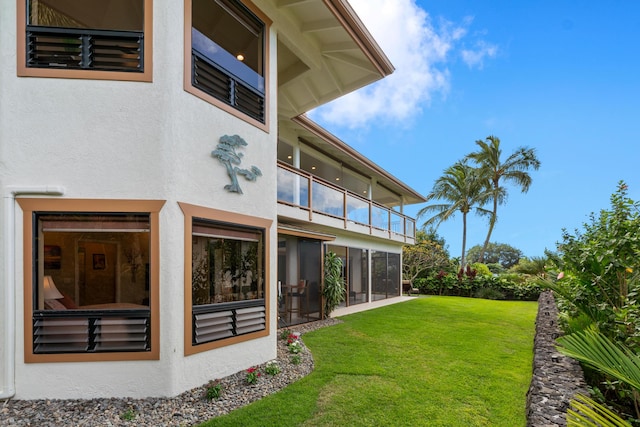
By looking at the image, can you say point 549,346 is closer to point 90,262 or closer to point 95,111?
point 90,262

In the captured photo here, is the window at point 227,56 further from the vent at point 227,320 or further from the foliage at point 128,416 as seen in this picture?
the foliage at point 128,416

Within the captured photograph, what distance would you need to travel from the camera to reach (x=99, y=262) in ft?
16.3

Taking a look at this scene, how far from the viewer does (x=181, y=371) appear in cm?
495

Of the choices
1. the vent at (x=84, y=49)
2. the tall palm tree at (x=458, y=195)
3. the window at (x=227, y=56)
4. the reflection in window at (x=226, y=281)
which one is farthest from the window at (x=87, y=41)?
the tall palm tree at (x=458, y=195)

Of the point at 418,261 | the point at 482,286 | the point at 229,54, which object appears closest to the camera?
the point at 229,54

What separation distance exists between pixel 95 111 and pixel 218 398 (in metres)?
4.28

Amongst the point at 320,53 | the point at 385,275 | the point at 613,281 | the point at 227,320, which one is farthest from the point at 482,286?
the point at 227,320

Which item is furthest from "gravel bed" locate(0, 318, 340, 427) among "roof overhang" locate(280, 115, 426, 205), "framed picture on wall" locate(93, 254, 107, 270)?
"roof overhang" locate(280, 115, 426, 205)

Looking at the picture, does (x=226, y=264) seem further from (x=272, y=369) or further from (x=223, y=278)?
(x=272, y=369)

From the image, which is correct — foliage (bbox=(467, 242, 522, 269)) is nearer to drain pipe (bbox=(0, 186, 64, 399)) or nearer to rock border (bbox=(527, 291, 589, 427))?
rock border (bbox=(527, 291, 589, 427))

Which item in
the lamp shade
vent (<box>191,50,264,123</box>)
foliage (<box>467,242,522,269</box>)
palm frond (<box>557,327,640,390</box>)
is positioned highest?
vent (<box>191,50,264,123</box>)

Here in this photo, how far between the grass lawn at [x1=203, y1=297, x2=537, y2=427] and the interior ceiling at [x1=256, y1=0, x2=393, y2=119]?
21.1ft

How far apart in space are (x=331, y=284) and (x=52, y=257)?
7858 millimetres

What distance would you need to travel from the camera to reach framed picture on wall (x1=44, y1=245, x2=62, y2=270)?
4.84m
